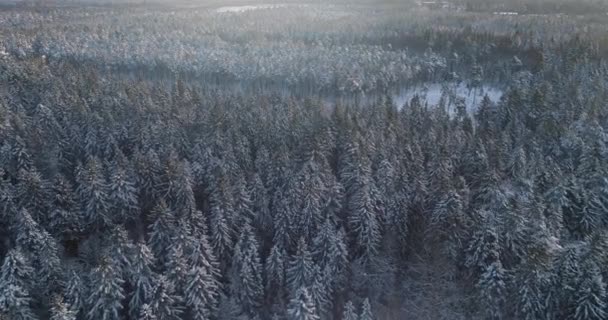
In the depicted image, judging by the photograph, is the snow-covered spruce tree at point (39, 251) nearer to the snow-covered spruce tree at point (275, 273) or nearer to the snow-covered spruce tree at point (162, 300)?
the snow-covered spruce tree at point (162, 300)

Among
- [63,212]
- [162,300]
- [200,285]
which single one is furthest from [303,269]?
[63,212]

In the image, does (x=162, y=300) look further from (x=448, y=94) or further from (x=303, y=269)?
(x=448, y=94)

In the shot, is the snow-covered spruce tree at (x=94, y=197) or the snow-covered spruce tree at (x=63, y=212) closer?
the snow-covered spruce tree at (x=63, y=212)

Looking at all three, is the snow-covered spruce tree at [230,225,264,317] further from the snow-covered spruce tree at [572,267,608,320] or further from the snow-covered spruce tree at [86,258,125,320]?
the snow-covered spruce tree at [572,267,608,320]

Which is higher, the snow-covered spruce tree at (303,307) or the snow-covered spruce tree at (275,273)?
the snow-covered spruce tree at (303,307)

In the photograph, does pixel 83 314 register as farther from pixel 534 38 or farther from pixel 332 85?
pixel 534 38

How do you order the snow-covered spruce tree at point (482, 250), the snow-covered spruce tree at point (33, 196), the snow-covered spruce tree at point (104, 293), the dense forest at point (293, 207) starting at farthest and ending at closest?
the snow-covered spruce tree at point (33, 196)
the snow-covered spruce tree at point (482, 250)
the dense forest at point (293, 207)
the snow-covered spruce tree at point (104, 293)

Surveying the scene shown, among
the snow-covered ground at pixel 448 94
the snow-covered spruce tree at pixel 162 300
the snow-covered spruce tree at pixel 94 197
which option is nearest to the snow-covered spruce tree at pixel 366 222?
the snow-covered spruce tree at pixel 162 300
